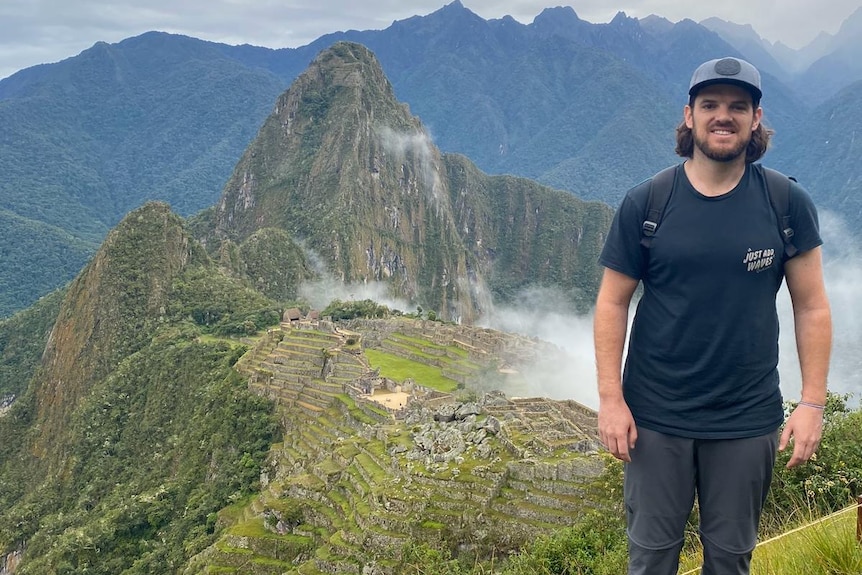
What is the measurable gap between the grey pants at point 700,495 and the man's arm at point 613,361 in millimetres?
197

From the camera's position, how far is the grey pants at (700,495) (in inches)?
192

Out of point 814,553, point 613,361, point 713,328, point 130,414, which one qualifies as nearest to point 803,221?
point 713,328

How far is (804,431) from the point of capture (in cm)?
476

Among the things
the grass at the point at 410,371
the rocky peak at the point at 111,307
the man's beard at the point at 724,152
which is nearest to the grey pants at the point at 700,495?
the man's beard at the point at 724,152

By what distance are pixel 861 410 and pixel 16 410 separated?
77.1 metres

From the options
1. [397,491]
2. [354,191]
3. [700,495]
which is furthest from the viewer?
[354,191]

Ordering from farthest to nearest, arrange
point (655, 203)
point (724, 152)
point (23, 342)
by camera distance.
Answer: point (23, 342), point (655, 203), point (724, 152)

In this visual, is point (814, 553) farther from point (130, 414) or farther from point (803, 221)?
point (130, 414)

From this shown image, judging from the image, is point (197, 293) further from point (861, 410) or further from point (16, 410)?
point (861, 410)

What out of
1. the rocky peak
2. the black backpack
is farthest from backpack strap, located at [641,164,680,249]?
the rocky peak

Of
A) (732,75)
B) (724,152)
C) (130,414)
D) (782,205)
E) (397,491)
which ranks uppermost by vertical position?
(732,75)

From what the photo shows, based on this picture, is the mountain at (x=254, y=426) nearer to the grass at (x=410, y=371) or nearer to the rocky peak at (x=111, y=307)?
the rocky peak at (x=111, y=307)

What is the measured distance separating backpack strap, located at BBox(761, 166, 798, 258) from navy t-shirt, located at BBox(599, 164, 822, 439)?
0.04 metres

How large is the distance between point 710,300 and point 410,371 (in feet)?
148
